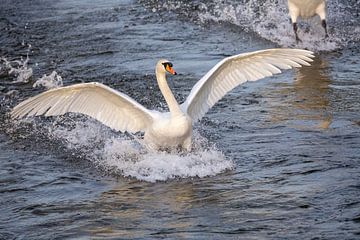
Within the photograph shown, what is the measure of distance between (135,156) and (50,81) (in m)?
3.96

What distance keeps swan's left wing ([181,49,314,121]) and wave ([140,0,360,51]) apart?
4894mm

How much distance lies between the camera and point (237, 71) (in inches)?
434

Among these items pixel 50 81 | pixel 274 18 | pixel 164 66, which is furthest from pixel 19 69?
pixel 274 18

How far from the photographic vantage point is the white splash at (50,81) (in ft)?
45.8

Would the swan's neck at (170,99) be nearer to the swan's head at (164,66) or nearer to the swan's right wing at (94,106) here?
the swan's head at (164,66)

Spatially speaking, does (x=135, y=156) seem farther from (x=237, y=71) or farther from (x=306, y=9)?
(x=306, y=9)

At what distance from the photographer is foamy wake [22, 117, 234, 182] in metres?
9.79

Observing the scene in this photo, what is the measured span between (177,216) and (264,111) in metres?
3.94

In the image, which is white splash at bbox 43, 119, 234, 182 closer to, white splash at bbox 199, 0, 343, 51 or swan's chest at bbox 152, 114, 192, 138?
swan's chest at bbox 152, 114, 192, 138

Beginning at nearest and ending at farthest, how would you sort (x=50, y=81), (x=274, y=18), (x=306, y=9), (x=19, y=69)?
1. (x=50, y=81)
2. (x=19, y=69)
3. (x=306, y=9)
4. (x=274, y=18)

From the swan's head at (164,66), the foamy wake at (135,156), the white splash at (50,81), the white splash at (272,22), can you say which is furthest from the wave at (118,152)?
the white splash at (272,22)

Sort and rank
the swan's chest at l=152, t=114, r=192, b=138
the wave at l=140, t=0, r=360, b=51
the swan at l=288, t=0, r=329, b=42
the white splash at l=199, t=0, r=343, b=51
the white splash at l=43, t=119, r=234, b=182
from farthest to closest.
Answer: the swan at l=288, t=0, r=329, b=42 < the wave at l=140, t=0, r=360, b=51 < the white splash at l=199, t=0, r=343, b=51 < the swan's chest at l=152, t=114, r=192, b=138 < the white splash at l=43, t=119, r=234, b=182

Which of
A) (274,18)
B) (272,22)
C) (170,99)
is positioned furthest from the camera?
(274,18)

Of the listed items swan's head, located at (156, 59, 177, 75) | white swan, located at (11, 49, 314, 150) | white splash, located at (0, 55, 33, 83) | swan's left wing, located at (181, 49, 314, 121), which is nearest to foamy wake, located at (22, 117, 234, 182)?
white swan, located at (11, 49, 314, 150)
